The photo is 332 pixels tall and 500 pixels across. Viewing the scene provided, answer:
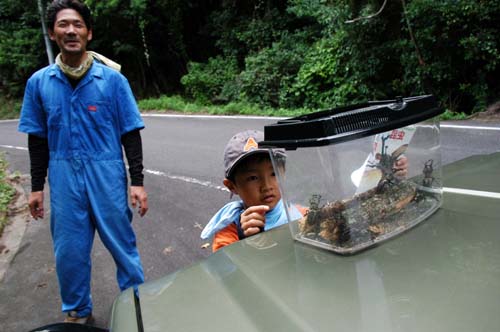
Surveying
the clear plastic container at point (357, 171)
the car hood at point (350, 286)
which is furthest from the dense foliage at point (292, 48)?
the car hood at point (350, 286)

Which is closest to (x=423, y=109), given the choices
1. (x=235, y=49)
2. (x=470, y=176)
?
(x=470, y=176)

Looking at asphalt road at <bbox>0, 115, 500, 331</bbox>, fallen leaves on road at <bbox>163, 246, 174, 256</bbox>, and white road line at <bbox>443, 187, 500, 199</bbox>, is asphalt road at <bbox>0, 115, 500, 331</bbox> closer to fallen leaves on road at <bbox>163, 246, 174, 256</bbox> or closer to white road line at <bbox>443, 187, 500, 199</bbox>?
fallen leaves on road at <bbox>163, 246, 174, 256</bbox>

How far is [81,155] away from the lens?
2.55m

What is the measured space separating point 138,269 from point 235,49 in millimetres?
17752

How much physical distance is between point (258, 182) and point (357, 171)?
0.86 m

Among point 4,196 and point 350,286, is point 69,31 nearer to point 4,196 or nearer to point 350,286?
point 350,286

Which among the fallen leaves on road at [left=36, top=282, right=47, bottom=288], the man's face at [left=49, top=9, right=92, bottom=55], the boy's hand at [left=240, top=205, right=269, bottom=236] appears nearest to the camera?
the boy's hand at [left=240, top=205, right=269, bottom=236]

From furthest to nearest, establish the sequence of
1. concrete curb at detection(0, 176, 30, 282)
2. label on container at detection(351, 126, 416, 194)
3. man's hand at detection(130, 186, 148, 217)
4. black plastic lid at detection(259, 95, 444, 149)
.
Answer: concrete curb at detection(0, 176, 30, 282) → man's hand at detection(130, 186, 148, 217) → label on container at detection(351, 126, 416, 194) → black plastic lid at detection(259, 95, 444, 149)

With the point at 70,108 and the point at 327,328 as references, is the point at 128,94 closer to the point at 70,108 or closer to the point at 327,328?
the point at 70,108

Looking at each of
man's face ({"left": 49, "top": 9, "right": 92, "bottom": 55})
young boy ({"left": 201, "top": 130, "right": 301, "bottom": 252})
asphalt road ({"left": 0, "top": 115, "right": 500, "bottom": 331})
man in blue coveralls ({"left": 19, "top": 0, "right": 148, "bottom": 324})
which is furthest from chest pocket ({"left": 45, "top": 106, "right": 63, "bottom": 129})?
asphalt road ({"left": 0, "top": 115, "right": 500, "bottom": 331})

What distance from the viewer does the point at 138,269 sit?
2.77 metres

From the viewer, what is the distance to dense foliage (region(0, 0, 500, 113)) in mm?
9883

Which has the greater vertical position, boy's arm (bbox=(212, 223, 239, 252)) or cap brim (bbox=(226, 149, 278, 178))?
cap brim (bbox=(226, 149, 278, 178))

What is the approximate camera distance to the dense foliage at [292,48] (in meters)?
9.88
